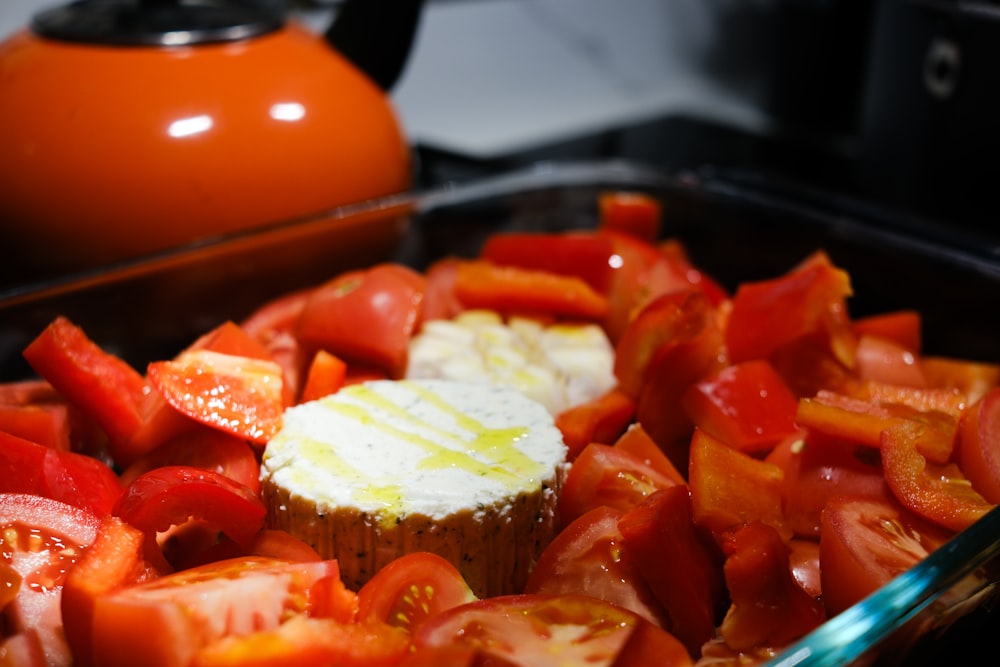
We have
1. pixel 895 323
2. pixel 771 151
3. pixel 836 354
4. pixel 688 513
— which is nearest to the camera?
pixel 688 513

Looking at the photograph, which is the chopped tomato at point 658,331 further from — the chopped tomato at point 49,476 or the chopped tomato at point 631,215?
the chopped tomato at point 49,476

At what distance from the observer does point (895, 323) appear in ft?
4.64

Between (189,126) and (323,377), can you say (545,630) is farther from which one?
(189,126)

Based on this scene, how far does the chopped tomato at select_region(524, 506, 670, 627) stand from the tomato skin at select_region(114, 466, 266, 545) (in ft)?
0.85

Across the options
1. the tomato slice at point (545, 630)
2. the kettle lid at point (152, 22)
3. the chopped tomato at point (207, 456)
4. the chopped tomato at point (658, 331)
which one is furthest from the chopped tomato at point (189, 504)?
the kettle lid at point (152, 22)

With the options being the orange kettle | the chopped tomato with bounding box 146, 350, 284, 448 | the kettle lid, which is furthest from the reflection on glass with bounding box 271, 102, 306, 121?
the chopped tomato with bounding box 146, 350, 284, 448

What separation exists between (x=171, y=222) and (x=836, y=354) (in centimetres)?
83

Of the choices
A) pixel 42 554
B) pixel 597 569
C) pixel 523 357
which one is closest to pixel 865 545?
pixel 597 569

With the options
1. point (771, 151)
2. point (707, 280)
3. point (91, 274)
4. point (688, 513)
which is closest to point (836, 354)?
point (707, 280)

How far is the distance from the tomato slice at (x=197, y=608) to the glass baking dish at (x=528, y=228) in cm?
50

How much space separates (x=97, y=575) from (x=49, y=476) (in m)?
0.22

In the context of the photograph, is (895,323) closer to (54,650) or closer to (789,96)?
(54,650)

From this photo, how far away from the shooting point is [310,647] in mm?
781

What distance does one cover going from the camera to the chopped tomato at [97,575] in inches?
31.8
